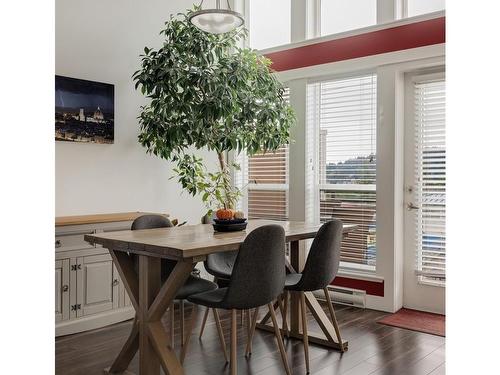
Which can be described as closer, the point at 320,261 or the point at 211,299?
the point at 211,299

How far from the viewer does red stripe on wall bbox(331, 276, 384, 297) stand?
440 cm

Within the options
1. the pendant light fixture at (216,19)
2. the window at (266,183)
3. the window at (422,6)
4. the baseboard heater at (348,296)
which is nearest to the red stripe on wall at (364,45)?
the window at (422,6)

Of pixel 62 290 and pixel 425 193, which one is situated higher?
pixel 425 193

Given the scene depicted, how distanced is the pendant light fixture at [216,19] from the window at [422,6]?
6.54 feet

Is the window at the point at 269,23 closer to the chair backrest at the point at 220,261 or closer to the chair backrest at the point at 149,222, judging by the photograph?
the chair backrest at the point at 220,261

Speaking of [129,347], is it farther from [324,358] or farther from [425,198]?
[425,198]

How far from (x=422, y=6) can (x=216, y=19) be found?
2.17m

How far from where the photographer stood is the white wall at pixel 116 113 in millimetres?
4113

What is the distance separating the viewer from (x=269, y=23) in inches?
213

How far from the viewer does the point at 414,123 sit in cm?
434

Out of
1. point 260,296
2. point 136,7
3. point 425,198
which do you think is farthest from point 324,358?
point 136,7

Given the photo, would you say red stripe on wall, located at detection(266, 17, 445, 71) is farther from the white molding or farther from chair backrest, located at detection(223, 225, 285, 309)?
the white molding

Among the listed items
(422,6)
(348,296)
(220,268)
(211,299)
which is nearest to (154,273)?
(211,299)

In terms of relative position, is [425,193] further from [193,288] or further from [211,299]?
[211,299]
